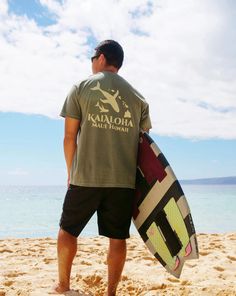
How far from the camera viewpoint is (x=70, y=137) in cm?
260

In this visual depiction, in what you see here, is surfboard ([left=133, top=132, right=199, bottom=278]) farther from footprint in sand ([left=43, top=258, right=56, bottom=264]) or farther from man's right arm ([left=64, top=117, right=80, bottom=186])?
footprint in sand ([left=43, top=258, right=56, bottom=264])

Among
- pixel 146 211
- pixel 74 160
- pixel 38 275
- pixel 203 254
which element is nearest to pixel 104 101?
pixel 74 160

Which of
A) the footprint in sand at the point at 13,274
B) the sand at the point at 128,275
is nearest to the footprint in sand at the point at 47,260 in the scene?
the sand at the point at 128,275

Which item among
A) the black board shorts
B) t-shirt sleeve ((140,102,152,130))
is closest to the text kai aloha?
Answer: t-shirt sleeve ((140,102,152,130))

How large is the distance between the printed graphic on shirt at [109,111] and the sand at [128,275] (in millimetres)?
1263

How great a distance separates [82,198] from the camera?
253 cm

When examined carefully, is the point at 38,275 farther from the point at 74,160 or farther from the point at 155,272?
the point at 74,160

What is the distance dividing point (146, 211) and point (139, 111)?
2.51ft

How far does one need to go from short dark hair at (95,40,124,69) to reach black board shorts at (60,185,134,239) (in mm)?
952

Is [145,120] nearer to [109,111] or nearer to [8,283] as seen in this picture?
[109,111]

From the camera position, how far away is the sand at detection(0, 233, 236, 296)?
288 centimetres

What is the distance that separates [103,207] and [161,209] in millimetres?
450

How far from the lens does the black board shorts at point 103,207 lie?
100 inches

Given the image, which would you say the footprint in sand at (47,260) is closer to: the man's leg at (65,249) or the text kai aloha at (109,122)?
the man's leg at (65,249)
